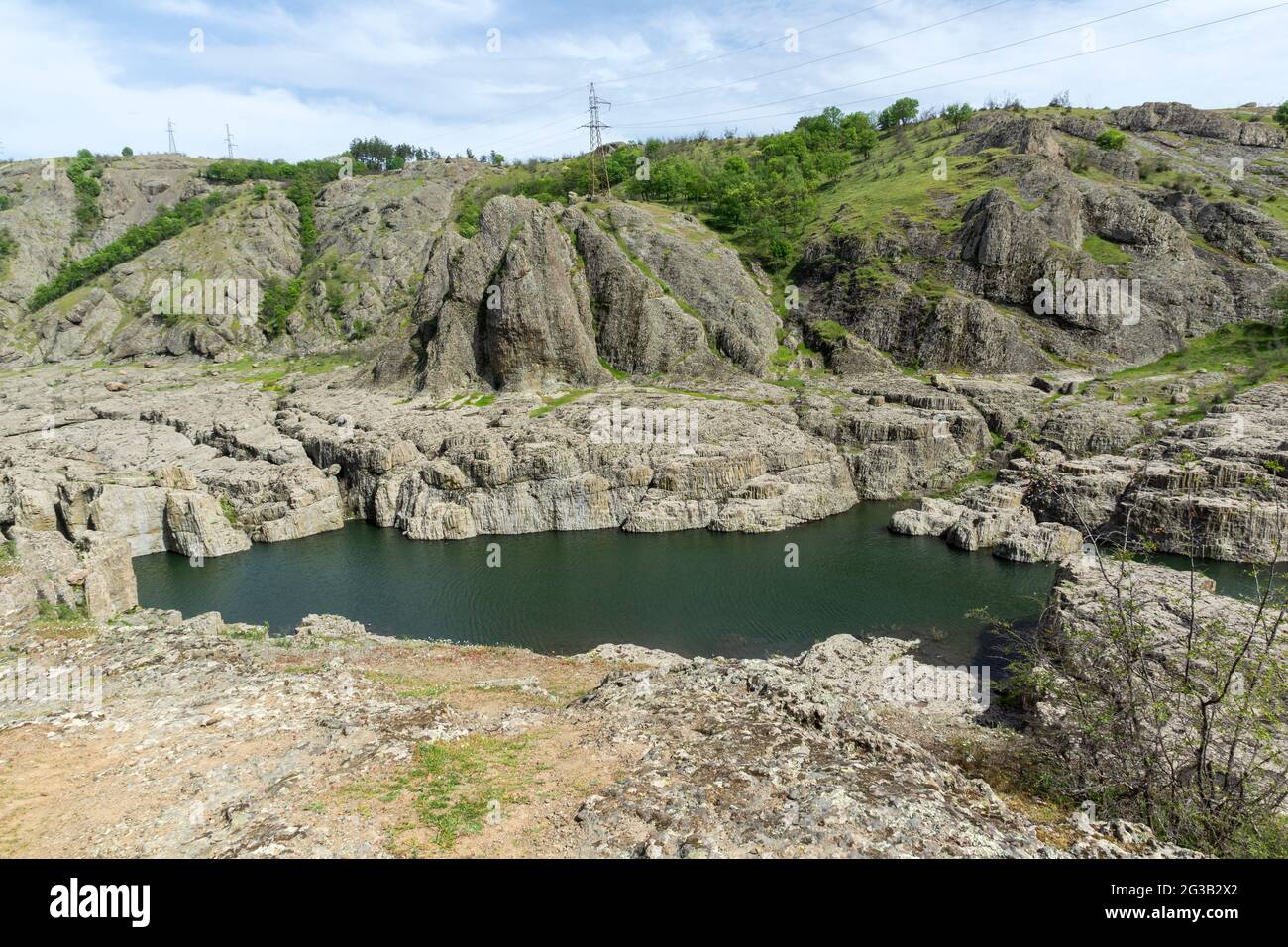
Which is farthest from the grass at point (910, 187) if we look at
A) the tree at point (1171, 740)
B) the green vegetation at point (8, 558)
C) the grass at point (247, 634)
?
the green vegetation at point (8, 558)

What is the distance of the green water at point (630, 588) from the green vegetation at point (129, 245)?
395 ft

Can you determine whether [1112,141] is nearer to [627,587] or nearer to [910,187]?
[910,187]

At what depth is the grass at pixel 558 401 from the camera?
223ft

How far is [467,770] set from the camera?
12992 mm

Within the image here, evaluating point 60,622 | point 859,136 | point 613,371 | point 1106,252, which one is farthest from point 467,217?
point 60,622

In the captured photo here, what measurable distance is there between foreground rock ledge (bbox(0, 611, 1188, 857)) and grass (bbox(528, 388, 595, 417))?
162 feet

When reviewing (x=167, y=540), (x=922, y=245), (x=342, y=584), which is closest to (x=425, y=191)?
(x=922, y=245)

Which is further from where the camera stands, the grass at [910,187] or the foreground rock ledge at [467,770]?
the grass at [910,187]

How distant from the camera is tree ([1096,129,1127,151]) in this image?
Result: 108 meters

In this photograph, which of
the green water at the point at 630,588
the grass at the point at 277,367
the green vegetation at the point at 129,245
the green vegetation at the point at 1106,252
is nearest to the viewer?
the green water at the point at 630,588

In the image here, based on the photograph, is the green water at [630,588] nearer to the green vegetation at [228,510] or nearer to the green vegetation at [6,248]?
the green vegetation at [228,510]

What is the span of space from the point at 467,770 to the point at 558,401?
62343 millimetres

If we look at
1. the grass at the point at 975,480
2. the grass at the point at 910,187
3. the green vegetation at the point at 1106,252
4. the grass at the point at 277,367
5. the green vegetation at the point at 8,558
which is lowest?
the grass at the point at 975,480
